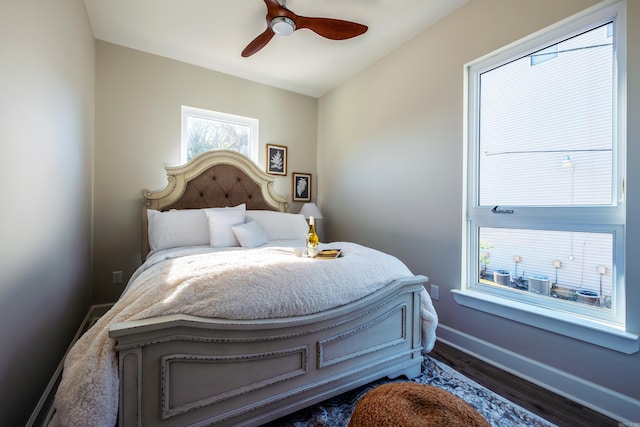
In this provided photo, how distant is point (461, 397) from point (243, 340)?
51.2 inches

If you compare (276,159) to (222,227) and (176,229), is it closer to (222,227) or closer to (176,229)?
(222,227)

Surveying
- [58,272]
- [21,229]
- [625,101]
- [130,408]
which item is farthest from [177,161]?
[625,101]

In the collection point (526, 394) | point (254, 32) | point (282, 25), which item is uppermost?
point (254, 32)

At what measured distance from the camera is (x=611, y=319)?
1509 mm

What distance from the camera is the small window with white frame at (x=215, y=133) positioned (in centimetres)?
312

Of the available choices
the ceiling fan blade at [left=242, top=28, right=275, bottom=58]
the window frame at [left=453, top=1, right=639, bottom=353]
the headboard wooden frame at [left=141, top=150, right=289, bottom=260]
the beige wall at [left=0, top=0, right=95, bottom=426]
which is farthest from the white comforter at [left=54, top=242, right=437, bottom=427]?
the ceiling fan blade at [left=242, top=28, right=275, bottom=58]

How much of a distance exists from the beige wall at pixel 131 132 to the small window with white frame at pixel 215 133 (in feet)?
0.27

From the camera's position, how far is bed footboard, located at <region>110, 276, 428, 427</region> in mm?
1004

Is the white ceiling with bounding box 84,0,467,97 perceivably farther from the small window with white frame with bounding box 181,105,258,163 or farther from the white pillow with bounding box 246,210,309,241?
the white pillow with bounding box 246,210,309,241

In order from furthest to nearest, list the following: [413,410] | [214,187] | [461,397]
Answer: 1. [214,187]
2. [461,397]
3. [413,410]

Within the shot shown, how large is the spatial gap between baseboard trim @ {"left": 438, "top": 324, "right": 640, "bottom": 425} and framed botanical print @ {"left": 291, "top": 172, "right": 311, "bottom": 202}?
2.41 m

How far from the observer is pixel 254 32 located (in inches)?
101

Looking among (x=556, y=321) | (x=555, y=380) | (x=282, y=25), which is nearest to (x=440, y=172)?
(x=556, y=321)

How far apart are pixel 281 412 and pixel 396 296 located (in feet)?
2.77
